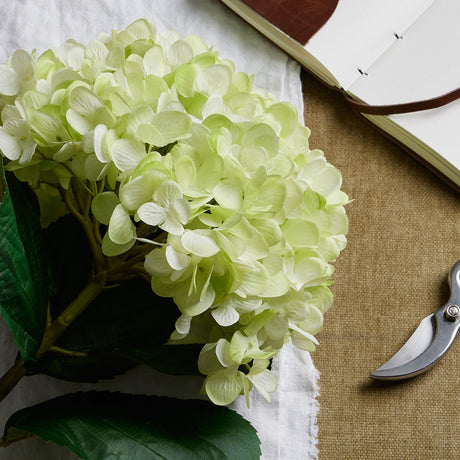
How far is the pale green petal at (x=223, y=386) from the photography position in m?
0.33

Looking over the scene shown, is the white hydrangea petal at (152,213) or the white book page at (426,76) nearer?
the white hydrangea petal at (152,213)

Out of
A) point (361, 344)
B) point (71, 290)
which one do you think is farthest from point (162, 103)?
point (361, 344)

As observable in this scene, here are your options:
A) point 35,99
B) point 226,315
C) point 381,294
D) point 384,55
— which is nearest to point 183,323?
point 226,315

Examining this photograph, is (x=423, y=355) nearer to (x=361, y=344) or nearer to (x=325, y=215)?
(x=361, y=344)

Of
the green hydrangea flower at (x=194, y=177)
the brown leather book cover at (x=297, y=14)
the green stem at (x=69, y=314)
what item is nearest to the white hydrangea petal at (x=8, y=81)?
the green hydrangea flower at (x=194, y=177)

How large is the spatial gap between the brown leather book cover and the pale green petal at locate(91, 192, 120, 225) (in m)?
0.35

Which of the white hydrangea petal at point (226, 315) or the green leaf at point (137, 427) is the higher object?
the white hydrangea petal at point (226, 315)

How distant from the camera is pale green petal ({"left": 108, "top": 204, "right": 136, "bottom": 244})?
0.28 m

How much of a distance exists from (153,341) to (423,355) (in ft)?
0.86

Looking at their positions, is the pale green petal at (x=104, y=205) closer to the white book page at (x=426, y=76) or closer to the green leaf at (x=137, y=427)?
the green leaf at (x=137, y=427)

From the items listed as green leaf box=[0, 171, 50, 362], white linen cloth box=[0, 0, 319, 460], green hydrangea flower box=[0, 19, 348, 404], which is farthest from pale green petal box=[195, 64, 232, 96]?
white linen cloth box=[0, 0, 319, 460]

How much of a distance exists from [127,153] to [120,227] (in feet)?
0.11

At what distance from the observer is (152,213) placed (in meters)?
0.28

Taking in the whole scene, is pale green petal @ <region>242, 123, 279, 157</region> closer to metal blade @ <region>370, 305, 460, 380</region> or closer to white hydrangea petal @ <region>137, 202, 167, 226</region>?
white hydrangea petal @ <region>137, 202, 167, 226</region>
